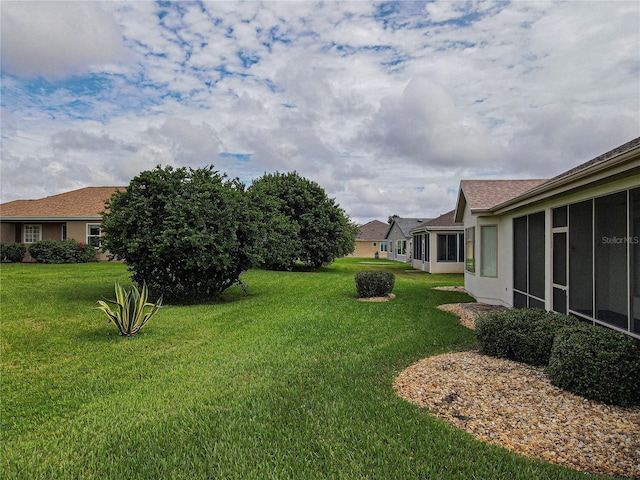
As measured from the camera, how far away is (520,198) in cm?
908

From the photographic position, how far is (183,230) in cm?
1099

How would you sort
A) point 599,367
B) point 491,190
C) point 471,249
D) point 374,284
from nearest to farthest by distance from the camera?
point 599,367
point 374,284
point 491,190
point 471,249

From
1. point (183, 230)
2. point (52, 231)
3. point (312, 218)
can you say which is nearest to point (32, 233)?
point (52, 231)

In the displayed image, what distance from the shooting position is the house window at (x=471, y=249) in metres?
13.6

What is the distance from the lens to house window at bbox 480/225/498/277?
12.6m

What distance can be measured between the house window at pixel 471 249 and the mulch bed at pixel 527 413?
824 cm

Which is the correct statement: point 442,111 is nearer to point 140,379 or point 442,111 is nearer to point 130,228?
point 130,228

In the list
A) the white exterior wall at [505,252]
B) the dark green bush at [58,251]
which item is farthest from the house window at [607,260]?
the dark green bush at [58,251]

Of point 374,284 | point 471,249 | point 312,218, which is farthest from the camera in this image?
point 312,218

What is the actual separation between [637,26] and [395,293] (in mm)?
9764

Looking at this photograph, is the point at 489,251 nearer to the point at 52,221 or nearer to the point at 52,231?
the point at 52,221

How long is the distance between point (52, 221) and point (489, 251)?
26.7 meters

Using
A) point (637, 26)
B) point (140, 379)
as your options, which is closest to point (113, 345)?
point (140, 379)

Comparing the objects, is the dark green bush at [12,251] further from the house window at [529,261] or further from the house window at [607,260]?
the house window at [607,260]
